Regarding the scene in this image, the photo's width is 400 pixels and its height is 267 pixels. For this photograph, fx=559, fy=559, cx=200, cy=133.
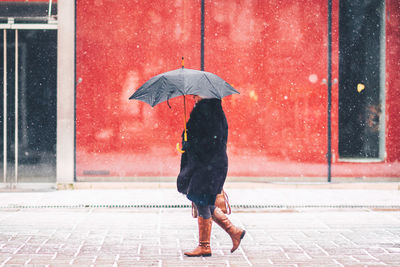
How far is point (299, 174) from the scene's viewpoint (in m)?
11.3

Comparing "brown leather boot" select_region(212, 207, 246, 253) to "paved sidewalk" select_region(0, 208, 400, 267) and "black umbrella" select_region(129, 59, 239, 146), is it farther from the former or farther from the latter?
"black umbrella" select_region(129, 59, 239, 146)

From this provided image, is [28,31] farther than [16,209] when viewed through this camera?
Yes

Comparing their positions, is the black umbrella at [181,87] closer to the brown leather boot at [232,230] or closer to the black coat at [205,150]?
the black coat at [205,150]

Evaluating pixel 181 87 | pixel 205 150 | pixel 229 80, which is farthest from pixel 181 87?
pixel 229 80

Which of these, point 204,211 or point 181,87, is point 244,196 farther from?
point 181,87

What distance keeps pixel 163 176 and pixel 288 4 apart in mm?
4255

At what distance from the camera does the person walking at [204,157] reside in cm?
539

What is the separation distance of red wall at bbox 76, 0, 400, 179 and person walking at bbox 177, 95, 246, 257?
562 centimetres

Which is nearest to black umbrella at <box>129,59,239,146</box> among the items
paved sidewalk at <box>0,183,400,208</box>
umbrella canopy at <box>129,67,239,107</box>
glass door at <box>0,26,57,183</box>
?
umbrella canopy at <box>129,67,239,107</box>

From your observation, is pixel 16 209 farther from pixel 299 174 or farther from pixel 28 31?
pixel 299 174

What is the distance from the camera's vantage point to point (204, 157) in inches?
212

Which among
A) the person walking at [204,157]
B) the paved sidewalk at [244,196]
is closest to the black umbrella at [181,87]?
the person walking at [204,157]

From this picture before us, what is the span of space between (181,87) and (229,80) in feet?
19.3

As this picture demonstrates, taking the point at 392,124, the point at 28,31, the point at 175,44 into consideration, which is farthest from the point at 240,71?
the point at 28,31
